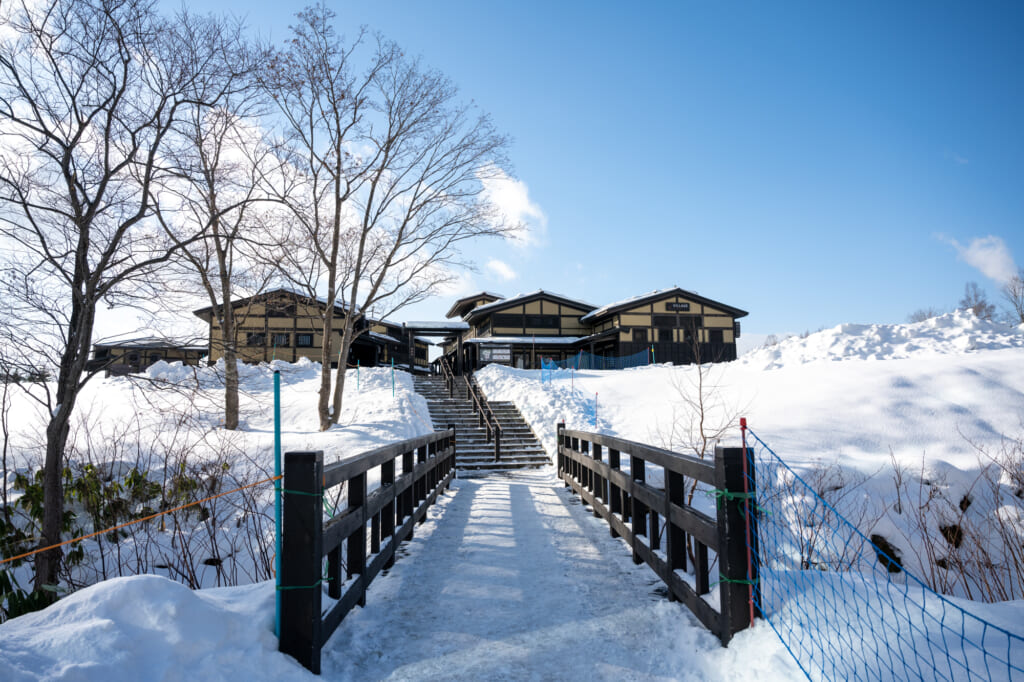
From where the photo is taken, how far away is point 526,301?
3562cm

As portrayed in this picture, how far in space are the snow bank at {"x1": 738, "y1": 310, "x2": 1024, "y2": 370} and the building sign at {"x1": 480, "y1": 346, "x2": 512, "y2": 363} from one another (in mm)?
14832

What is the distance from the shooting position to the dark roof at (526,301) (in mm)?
34969

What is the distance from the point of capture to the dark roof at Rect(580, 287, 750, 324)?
108ft

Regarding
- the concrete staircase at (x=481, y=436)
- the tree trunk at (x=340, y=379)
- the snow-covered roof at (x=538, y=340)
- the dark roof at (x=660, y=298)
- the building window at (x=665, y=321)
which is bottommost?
the concrete staircase at (x=481, y=436)

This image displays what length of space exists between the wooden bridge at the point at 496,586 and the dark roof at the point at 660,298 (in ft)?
91.0

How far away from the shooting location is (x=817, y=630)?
275 centimetres

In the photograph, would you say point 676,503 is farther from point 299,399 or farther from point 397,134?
point 299,399

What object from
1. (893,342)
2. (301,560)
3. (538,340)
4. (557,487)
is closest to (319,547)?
(301,560)

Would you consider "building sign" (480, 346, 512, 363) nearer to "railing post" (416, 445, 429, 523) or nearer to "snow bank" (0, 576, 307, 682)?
"railing post" (416, 445, 429, 523)

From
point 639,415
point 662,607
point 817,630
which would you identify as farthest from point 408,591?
point 639,415

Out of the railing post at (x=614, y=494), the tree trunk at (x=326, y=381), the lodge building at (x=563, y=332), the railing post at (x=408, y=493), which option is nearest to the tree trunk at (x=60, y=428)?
the railing post at (x=408, y=493)

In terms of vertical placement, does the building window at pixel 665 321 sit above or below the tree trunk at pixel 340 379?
above

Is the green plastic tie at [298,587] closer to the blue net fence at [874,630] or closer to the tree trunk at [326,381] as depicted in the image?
the blue net fence at [874,630]

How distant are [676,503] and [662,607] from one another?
75cm
